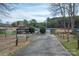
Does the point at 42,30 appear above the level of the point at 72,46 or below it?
above

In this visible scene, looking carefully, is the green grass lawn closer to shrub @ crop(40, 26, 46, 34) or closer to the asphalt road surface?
the asphalt road surface

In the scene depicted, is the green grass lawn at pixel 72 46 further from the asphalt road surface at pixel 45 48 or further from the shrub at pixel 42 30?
the shrub at pixel 42 30

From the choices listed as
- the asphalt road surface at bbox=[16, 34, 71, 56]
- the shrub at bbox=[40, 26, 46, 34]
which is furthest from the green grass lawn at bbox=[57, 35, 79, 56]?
the shrub at bbox=[40, 26, 46, 34]

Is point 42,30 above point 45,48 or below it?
above

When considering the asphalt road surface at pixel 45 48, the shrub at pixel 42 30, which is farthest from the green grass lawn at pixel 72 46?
the shrub at pixel 42 30

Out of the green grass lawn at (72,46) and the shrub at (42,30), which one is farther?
the shrub at (42,30)

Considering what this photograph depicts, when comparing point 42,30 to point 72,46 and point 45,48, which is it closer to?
point 45,48

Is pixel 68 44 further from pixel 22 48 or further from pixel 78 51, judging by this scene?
pixel 22 48

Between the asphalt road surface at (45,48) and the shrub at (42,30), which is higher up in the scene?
the shrub at (42,30)

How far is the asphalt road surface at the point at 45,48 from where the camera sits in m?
4.28

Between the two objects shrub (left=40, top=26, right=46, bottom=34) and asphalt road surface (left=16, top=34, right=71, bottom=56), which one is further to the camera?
shrub (left=40, top=26, right=46, bottom=34)

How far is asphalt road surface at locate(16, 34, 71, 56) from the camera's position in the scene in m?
4.28

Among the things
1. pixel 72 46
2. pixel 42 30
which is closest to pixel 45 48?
pixel 42 30

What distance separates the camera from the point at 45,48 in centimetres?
433
